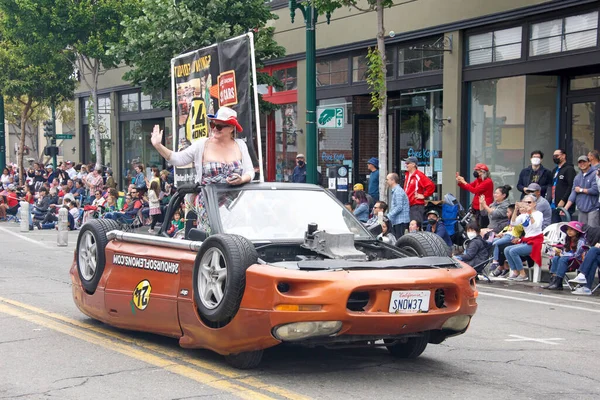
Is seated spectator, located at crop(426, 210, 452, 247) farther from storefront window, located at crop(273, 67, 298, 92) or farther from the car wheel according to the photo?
storefront window, located at crop(273, 67, 298, 92)

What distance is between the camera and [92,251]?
842cm

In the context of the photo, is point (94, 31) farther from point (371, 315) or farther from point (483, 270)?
point (371, 315)

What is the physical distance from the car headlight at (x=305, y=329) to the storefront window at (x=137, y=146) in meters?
26.5

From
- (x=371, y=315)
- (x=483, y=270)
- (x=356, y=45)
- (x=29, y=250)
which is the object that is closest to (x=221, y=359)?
(x=371, y=315)

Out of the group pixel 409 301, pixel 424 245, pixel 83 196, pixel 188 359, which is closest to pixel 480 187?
pixel 424 245

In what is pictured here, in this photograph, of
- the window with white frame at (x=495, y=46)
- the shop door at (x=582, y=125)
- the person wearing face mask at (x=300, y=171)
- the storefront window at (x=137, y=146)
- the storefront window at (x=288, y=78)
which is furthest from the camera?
the storefront window at (x=137, y=146)

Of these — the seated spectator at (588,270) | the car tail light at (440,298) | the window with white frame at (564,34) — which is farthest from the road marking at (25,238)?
the car tail light at (440,298)

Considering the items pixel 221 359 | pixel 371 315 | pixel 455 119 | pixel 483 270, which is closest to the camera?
pixel 371 315

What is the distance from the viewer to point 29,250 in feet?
58.9

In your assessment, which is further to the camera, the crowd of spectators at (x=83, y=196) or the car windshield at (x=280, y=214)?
the crowd of spectators at (x=83, y=196)

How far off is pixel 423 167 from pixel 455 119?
5.74 ft

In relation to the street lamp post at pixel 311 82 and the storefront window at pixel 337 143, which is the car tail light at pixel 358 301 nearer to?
the street lamp post at pixel 311 82

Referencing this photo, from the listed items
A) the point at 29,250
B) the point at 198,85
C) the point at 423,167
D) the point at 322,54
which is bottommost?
the point at 29,250

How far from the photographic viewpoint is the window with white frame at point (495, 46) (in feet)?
58.4
